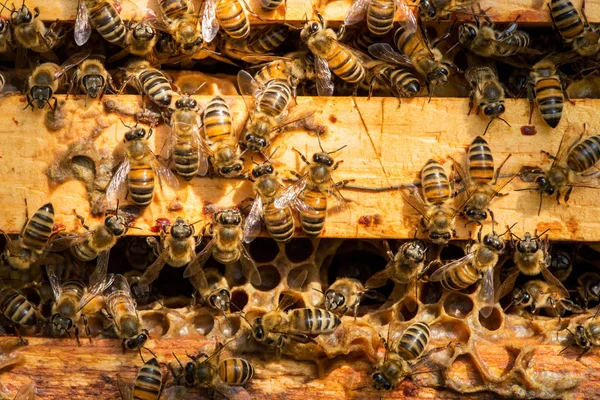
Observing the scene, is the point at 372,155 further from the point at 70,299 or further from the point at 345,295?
the point at 70,299

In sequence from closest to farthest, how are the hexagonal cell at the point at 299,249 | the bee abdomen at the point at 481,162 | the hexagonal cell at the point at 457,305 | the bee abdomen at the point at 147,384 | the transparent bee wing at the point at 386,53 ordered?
1. the bee abdomen at the point at 147,384
2. the bee abdomen at the point at 481,162
3. the transparent bee wing at the point at 386,53
4. the hexagonal cell at the point at 457,305
5. the hexagonal cell at the point at 299,249

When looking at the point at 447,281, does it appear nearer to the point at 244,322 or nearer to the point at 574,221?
the point at 574,221

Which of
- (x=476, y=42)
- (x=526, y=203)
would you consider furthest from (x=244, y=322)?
(x=476, y=42)

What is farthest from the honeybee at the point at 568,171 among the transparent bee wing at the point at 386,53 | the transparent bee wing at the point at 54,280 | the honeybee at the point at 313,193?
the transparent bee wing at the point at 54,280

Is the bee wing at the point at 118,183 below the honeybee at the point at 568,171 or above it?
below

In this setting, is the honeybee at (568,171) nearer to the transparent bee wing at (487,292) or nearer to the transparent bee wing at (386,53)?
the transparent bee wing at (487,292)
